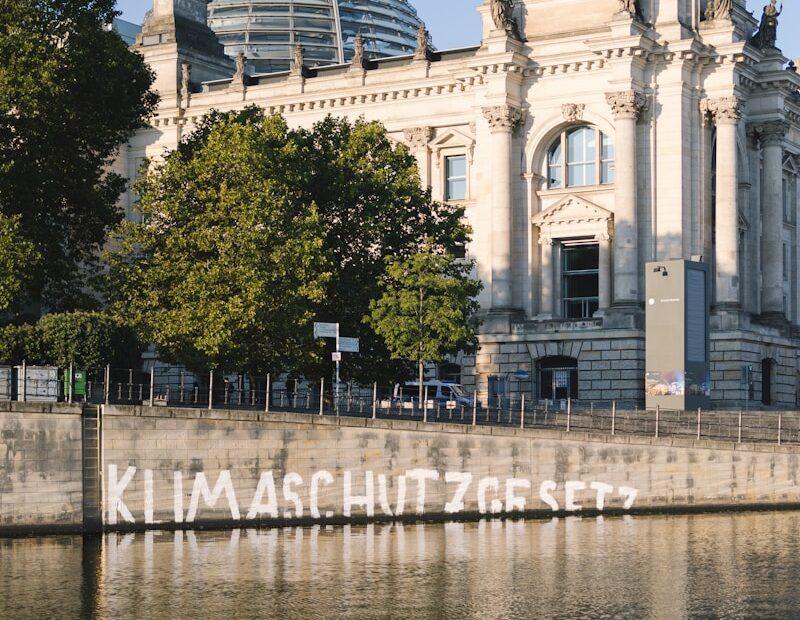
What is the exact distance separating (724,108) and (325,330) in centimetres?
3761

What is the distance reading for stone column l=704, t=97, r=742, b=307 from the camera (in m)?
101

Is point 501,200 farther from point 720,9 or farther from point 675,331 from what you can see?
point 675,331

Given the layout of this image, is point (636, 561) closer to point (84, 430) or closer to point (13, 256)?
point (84, 430)

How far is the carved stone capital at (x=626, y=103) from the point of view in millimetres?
99438

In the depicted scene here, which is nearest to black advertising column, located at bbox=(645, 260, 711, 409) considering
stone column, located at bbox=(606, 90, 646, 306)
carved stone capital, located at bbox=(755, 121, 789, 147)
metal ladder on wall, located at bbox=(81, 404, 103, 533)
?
stone column, located at bbox=(606, 90, 646, 306)

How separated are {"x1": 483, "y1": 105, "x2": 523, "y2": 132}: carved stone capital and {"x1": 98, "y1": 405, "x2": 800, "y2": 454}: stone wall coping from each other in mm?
35651

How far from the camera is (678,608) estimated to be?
1896 inches

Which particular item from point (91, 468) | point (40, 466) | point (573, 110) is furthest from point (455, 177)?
point (40, 466)

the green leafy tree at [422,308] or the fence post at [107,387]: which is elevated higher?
the green leafy tree at [422,308]

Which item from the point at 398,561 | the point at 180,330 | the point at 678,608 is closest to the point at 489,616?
the point at 678,608

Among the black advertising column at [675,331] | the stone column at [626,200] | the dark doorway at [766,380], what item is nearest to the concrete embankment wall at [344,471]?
the black advertising column at [675,331]

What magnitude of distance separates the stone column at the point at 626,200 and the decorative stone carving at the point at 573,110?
2425 mm

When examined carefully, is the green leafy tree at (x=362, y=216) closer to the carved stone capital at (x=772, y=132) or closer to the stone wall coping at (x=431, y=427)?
the stone wall coping at (x=431, y=427)

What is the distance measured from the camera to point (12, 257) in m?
68.9
